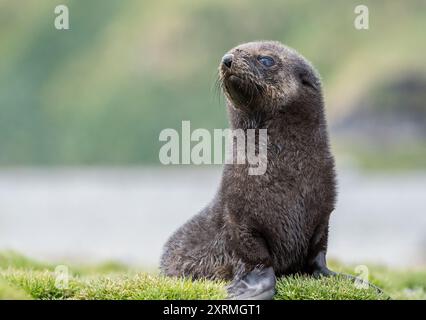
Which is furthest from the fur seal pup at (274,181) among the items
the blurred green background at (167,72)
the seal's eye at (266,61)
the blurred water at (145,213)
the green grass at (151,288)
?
the blurred green background at (167,72)

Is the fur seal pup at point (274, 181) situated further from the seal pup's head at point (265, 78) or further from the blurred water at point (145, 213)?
the blurred water at point (145, 213)

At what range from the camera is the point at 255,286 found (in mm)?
10438

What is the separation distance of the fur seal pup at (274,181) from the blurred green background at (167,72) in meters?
84.5

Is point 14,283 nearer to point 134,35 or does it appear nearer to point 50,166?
point 50,166

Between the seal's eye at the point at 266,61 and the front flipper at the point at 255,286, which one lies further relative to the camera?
the seal's eye at the point at 266,61

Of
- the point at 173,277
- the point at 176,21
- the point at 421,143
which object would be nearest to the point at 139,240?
the point at 173,277

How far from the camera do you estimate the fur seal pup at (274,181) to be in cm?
1079

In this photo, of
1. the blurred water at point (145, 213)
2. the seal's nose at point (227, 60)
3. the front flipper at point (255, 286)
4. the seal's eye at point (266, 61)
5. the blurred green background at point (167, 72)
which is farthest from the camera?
the blurred green background at point (167, 72)

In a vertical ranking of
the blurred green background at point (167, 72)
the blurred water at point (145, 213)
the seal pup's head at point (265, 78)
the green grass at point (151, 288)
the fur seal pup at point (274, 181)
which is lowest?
the blurred water at point (145, 213)

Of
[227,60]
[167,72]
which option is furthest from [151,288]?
[167,72]

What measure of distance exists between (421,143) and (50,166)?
156 feet

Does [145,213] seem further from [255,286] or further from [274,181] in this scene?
[255,286]

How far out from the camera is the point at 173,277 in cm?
1175

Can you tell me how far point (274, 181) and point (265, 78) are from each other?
51.1 inches
